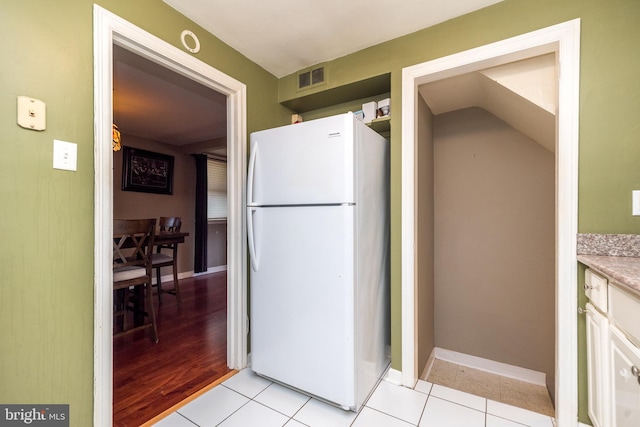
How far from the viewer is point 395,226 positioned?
187 centimetres

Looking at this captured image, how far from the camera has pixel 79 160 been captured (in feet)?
4.06

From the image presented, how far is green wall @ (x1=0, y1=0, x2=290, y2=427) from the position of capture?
41.6 inches

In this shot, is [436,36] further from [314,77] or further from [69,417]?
[69,417]

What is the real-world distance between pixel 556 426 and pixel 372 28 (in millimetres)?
2525

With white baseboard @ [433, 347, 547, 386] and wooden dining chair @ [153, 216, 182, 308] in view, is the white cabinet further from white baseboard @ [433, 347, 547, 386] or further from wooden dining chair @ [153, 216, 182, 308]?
wooden dining chair @ [153, 216, 182, 308]

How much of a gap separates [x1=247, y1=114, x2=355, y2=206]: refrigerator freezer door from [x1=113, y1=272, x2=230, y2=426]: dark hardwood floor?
1.32 metres

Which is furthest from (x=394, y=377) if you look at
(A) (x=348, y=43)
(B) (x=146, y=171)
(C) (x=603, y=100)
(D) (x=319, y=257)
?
(B) (x=146, y=171)

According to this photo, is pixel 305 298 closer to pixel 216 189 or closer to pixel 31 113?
pixel 31 113

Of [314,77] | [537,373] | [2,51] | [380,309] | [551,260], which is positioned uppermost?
[314,77]

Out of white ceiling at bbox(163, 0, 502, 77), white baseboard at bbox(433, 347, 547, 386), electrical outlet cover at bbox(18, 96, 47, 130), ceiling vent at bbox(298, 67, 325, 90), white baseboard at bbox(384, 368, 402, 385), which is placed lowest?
white baseboard at bbox(433, 347, 547, 386)

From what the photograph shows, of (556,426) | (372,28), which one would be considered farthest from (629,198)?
(372,28)

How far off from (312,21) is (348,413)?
2.38m

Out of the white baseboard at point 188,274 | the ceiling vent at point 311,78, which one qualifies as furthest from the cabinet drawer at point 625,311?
the white baseboard at point 188,274

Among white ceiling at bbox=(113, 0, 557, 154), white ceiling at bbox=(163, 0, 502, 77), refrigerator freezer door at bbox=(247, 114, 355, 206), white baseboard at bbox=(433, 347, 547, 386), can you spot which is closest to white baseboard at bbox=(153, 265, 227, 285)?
white ceiling at bbox=(113, 0, 557, 154)
